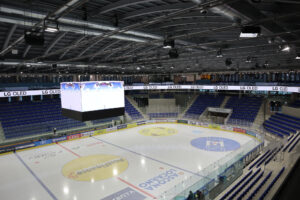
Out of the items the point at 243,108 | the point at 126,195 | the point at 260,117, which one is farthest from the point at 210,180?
the point at 243,108

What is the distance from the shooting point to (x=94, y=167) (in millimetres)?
12719

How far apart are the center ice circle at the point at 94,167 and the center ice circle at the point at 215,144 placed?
7151 millimetres

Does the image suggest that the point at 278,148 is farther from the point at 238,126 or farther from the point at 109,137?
the point at 109,137

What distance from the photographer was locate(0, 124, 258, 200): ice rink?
9.83 metres

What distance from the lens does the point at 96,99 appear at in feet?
35.0

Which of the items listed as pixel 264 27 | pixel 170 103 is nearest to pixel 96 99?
pixel 264 27

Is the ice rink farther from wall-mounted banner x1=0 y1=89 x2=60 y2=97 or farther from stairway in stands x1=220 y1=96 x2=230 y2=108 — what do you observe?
stairway in stands x1=220 y1=96 x2=230 y2=108

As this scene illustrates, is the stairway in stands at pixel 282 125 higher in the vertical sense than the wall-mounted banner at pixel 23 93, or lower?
lower

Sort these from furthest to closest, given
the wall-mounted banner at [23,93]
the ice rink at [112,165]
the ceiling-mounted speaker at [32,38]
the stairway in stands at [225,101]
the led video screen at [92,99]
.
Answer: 1. the stairway in stands at [225,101]
2. the wall-mounted banner at [23,93]
3. the led video screen at [92,99]
4. the ice rink at [112,165]
5. the ceiling-mounted speaker at [32,38]

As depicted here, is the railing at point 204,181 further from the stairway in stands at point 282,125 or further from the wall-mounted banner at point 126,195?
the stairway in stands at point 282,125

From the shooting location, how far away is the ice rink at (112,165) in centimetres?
983

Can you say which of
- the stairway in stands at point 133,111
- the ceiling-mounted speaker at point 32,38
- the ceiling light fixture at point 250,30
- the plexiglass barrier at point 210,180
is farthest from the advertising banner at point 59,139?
the ceiling light fixture at point 250,30

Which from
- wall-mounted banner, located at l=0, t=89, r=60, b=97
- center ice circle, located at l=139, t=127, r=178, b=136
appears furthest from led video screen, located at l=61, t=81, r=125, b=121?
wall-mounted banner, located at l=0, t=89, r=60, b=97

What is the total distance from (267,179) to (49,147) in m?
17.0
